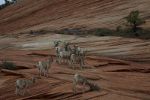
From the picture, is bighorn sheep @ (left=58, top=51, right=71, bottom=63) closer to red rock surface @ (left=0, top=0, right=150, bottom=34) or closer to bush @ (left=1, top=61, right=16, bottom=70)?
bush @ (left=1, top=61, right=16, bottom=70)

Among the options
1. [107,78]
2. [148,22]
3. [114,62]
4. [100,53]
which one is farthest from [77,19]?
[107,78]

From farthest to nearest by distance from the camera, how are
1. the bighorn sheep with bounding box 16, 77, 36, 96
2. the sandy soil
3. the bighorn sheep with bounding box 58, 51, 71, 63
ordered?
the bighorn sheep with bounding box 58, 51, 71, 63, the bighorn sheep with bounding box 16, 77, 36, 96, the sandy soil

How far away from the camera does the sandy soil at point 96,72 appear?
55.2 feet

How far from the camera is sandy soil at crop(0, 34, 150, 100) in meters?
16.8

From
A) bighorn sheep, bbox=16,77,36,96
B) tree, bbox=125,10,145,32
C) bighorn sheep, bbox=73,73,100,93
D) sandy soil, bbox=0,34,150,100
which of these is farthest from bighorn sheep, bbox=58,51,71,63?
tree, bbox=125,10,145,32

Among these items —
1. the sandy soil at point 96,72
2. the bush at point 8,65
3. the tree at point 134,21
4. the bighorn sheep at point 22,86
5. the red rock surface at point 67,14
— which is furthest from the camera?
the red rock surface at point 67,14

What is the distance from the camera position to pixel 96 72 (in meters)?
19.7

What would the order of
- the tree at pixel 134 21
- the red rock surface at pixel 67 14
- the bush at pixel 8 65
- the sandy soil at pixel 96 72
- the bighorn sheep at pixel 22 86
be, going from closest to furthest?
the sandy soil at pixel 96 72, the bighorn sheep at pixel 22 86, the bush at pixel 8 65, the tree at pixel 134 21, the red rock surface at pixel 67 14

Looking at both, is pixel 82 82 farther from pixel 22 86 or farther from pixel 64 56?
pixel 64 56

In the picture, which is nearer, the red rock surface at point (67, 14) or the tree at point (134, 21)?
the tree at point (134, 21)

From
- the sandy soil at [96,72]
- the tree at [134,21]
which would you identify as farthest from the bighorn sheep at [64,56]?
the tree at [134,21]

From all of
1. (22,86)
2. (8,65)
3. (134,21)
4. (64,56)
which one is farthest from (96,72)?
(134,21)

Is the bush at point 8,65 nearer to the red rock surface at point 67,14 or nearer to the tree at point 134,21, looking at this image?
the tree at point 134,21

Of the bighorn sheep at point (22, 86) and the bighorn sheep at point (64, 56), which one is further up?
the bighorn sheep at point (64, 56)
